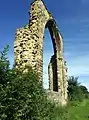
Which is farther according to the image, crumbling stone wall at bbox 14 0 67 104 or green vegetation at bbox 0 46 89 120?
crumbling stone wall at bbox 14 0 67 104

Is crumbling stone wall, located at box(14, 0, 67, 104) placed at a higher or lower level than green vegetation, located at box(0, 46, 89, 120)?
higher

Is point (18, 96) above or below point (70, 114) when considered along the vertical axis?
below

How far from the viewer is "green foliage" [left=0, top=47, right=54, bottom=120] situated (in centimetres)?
830

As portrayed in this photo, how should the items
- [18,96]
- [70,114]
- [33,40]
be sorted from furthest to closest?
[70,114]
[33,40]
[18,96]

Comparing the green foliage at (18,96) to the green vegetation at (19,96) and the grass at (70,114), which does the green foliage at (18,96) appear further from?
the grass at (70,114)

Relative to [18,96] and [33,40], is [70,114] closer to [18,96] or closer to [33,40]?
[33,40]

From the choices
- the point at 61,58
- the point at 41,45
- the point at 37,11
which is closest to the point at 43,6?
the point at 37,11

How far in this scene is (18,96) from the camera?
8742 mm

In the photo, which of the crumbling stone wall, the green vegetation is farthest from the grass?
the green vegetation

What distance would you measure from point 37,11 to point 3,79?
839cm

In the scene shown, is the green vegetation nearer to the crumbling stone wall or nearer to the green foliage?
the green foliage

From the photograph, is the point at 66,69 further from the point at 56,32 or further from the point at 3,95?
the point at 3,95

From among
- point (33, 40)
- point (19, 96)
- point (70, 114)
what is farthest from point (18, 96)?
point (70, 114)

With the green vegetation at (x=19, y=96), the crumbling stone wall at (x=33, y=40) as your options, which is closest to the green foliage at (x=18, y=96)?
the green vegetation at (x=19, y=96)
